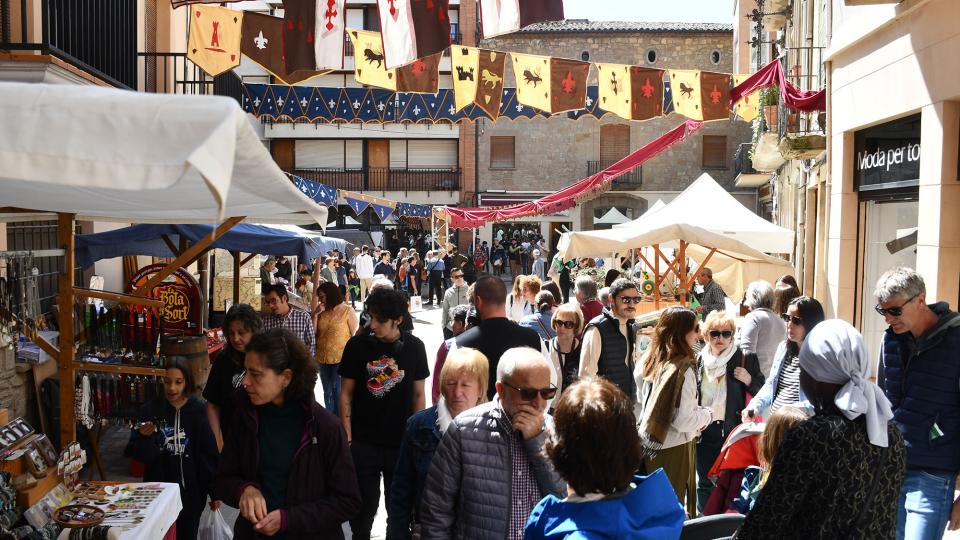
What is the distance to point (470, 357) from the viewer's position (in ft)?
13.6

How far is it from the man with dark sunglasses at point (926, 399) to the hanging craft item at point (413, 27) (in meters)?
5.37

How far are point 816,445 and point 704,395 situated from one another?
3.48 metres

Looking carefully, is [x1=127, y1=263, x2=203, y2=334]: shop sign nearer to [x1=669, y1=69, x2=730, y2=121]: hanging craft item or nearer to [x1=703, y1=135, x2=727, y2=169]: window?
[x1=669, y1=69, x2=730, y2=121]: hanging craft item

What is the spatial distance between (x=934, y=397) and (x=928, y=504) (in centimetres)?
55

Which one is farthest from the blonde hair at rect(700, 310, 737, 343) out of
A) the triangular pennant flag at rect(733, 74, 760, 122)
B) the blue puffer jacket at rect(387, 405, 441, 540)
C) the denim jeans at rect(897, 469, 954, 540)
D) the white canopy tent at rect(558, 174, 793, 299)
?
the triangular pennant flag at rect(733, 74, 760, 122)

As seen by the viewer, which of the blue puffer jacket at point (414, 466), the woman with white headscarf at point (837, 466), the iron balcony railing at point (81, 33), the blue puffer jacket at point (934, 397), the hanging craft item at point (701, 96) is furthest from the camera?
the hanging craft item at point (701, 96)

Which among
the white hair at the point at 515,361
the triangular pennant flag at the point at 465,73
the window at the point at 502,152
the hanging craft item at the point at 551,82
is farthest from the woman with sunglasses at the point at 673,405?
the window at the point at 502,152

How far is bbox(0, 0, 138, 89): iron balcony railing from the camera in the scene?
762cm

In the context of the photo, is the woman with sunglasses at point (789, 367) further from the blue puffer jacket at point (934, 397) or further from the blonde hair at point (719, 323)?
the blue puffer jacket at point (934, 397)

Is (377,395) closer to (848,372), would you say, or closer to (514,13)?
(848,372)

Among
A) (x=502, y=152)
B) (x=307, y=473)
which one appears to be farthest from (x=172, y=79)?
(x=502, y=152)

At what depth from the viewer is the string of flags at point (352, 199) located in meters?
18.2

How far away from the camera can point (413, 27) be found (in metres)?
8.87

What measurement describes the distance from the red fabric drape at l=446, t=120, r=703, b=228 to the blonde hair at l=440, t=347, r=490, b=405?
11339 mm
